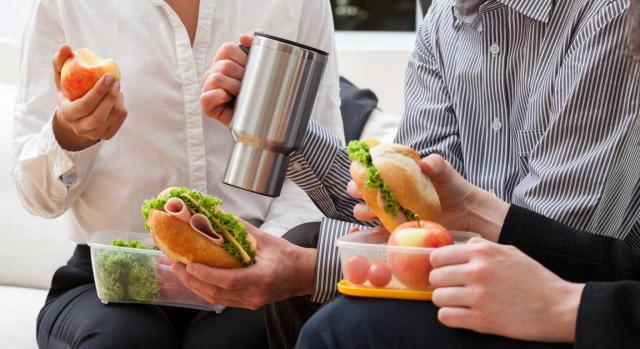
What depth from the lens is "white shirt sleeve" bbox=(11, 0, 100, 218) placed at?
6.01ft

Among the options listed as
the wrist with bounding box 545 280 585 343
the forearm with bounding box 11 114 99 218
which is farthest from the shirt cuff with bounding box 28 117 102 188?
the wrist with bounding box 545 280 585 343

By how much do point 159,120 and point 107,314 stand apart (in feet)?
1.30

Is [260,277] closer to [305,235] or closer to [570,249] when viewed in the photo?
[305,235]

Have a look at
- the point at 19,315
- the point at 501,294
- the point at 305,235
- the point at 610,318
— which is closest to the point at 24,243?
the point at 19,315

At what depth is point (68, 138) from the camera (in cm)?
180

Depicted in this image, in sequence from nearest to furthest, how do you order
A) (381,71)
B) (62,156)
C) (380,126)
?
(62,156) < (380,126) < (381,71)

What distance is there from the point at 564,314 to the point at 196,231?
0.54m

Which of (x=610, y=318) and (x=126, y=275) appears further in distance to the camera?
(x=126, y=275)

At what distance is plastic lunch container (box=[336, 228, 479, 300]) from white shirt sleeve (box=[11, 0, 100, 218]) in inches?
29.4

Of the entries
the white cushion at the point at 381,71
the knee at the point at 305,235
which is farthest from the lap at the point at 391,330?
the white cushion at the point at 381,71

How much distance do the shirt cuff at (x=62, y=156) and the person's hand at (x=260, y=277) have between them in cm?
41

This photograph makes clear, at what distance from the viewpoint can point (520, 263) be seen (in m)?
1.19

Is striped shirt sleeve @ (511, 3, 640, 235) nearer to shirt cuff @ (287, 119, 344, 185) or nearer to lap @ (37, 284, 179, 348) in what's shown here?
shirt cuff @ (287, 119, 344, 185)

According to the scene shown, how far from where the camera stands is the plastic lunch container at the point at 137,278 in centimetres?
164
